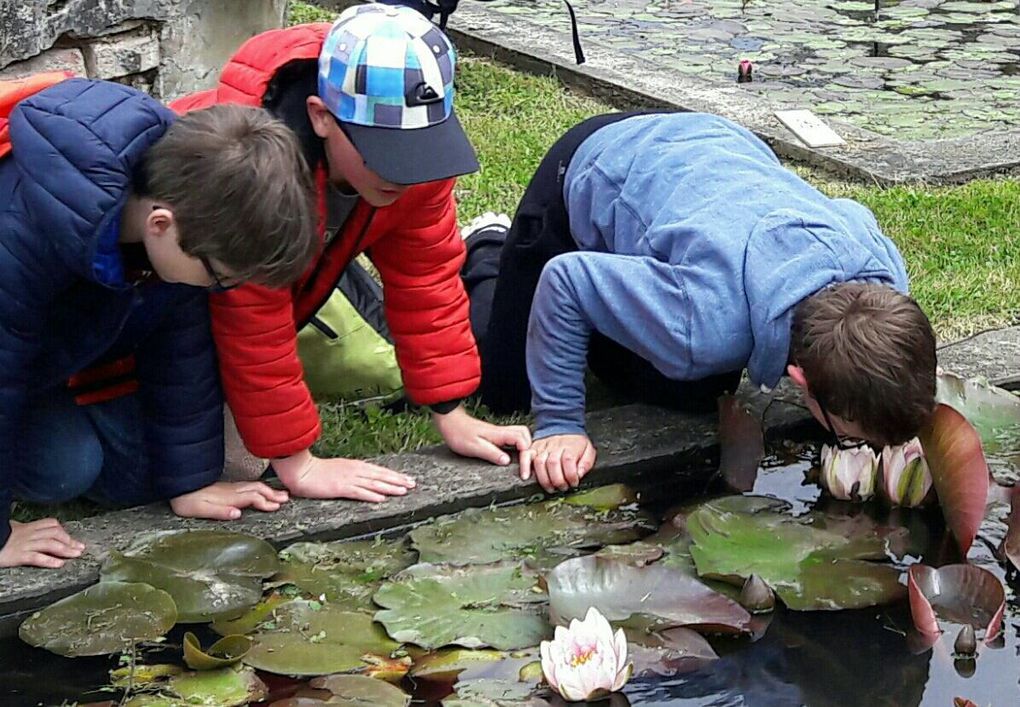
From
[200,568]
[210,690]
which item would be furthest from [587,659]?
[200,568]

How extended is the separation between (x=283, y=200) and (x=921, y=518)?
1243mm

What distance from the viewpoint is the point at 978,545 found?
2.32 meters

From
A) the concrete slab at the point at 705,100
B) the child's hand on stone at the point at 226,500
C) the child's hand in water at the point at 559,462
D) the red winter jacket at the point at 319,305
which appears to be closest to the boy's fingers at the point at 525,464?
the child's hand in water at the point at 559,462

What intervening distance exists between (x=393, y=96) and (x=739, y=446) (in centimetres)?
91

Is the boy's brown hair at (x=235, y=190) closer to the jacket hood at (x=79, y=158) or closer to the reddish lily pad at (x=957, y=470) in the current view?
the jacket hood at (x=79, y=158)

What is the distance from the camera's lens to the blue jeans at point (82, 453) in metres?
2.30

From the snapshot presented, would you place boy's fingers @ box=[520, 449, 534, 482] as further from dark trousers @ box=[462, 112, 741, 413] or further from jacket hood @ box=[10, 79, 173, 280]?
jacket hood @ box=[10, 79, 173, 280]

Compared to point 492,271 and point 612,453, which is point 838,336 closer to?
point 612,453

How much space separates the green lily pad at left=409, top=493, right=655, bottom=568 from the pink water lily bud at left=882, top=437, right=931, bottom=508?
0.42 meters

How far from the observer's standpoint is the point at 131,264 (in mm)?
1980

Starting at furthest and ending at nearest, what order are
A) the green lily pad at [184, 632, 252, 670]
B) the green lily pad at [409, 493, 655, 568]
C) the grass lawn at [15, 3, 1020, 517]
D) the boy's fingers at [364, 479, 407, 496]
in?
the grass lawn at [15, 3, 1020, 517] → the boy's fingers at [364, 479, 407, 496] → the green lily pad at [409, 493, 655, 568] → the green lily pad at [184, 632, 252, 670]

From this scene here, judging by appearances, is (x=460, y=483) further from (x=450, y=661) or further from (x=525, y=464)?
(x=450, y=661)

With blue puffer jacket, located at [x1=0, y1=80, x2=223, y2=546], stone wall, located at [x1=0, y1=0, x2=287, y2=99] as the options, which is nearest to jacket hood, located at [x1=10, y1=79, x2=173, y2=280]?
blue puffer jacket, located at [x1=0, y1=80, x2=223, y2=546]

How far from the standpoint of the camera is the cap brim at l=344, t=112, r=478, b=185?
205 centimetres
